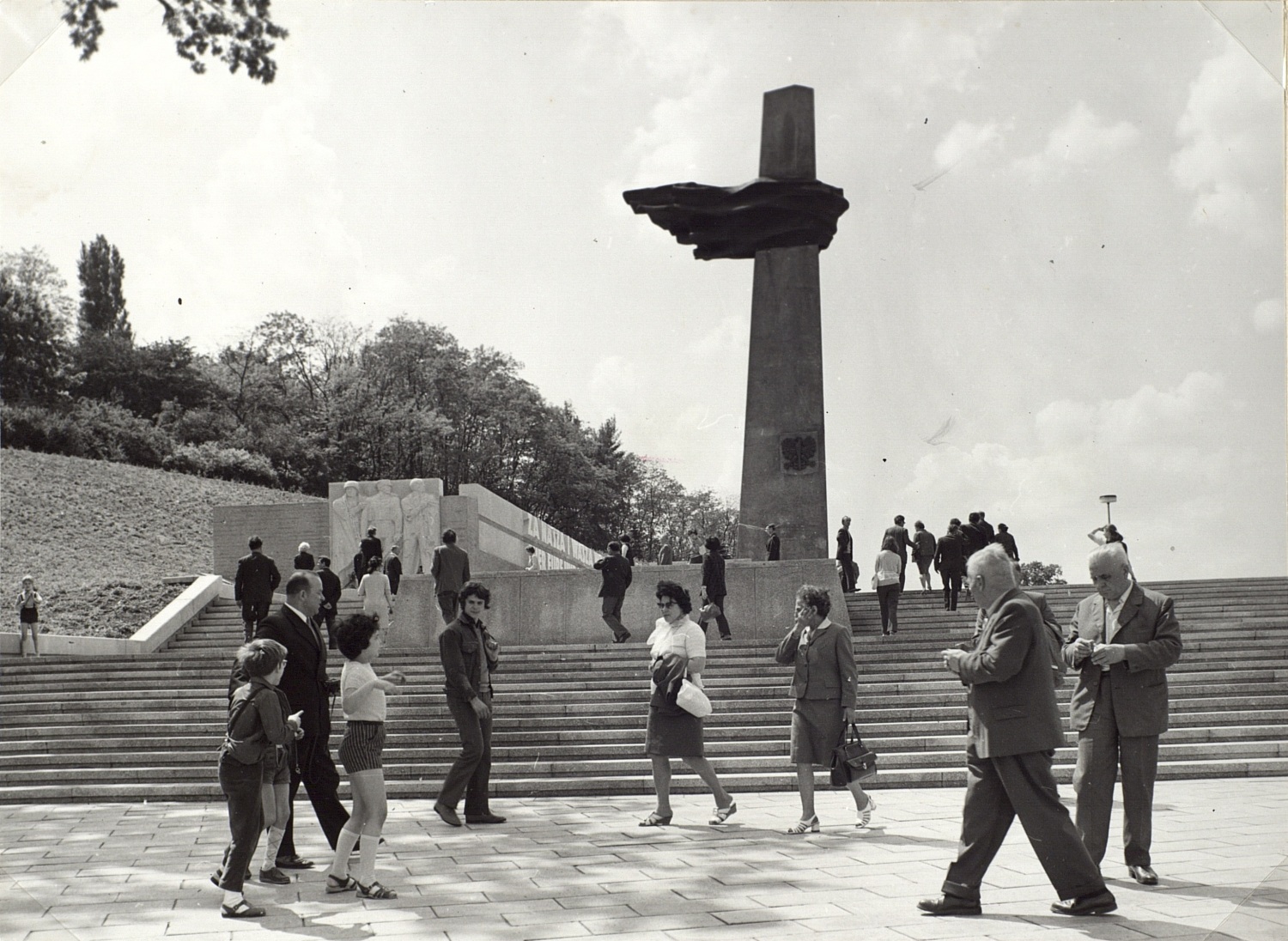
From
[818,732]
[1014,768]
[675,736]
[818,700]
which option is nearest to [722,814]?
[675,736]

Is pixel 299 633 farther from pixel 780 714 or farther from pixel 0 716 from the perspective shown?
pixel 0 716

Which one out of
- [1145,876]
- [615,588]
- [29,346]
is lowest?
[1145,876]

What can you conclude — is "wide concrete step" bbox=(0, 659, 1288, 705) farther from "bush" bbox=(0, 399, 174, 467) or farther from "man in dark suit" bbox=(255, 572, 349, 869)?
"bush" bbox=(0, 399, 174, 467)

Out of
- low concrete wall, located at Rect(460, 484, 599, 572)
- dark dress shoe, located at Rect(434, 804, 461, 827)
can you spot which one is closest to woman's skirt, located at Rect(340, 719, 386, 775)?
dark dress shoe, located at Rect(434, 804, 461, 827)

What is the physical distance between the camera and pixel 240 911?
5504 mm

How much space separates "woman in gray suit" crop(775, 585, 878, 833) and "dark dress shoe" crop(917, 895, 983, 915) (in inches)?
97.3

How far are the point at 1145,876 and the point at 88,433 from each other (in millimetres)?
47217

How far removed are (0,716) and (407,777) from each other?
228 inches

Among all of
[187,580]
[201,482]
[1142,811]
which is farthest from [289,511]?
[1142,811]

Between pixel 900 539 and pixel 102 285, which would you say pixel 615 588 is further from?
pixel 102 285

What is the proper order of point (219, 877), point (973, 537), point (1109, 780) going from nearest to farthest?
point (219, 877), point (1109, 780), point (973, 537)

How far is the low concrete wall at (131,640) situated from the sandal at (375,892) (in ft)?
45.4

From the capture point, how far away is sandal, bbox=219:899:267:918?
18.1ft

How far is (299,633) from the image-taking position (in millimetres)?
6648
